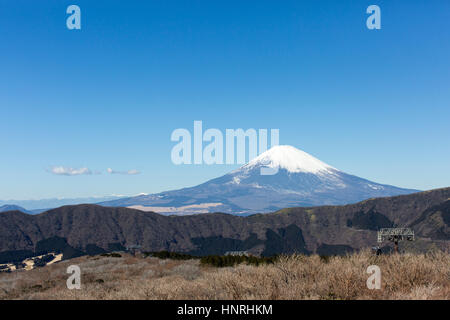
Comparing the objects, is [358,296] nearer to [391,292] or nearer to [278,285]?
[391,292]

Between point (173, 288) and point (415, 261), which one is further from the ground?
point (415, 261)
